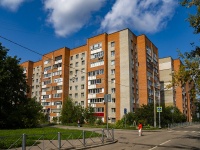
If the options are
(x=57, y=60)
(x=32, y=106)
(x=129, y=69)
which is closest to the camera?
(x=32, y=106)

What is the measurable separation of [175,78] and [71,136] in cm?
1002

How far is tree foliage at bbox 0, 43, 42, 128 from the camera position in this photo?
31.9m

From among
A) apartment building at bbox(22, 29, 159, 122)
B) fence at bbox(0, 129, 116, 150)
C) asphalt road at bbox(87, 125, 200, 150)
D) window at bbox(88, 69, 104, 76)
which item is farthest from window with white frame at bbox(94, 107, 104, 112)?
fence at bbox(0, 129, 116, 150)

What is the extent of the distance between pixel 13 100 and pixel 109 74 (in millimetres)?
24396

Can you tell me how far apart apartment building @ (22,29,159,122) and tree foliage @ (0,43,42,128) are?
48.8ft

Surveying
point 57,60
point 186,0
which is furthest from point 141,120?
point 57,60

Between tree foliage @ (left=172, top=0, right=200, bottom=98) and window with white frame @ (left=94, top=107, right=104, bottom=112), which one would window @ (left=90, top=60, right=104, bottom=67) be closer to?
window with white frame @ (left=94, top=107, right=104, bottom=112)

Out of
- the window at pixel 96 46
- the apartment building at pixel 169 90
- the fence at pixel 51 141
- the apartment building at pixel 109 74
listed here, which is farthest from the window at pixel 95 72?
the fence at pixel 51 141

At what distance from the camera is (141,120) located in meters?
39.2

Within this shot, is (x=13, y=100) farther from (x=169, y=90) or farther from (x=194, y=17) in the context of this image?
(x=169, y=90)

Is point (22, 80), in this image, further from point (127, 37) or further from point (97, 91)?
point (127, 37)

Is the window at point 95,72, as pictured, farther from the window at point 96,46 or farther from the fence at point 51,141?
the fence at point 51,141

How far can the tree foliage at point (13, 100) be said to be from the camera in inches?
1255

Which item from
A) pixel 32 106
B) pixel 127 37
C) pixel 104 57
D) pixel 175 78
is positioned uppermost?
pixel 127 37
